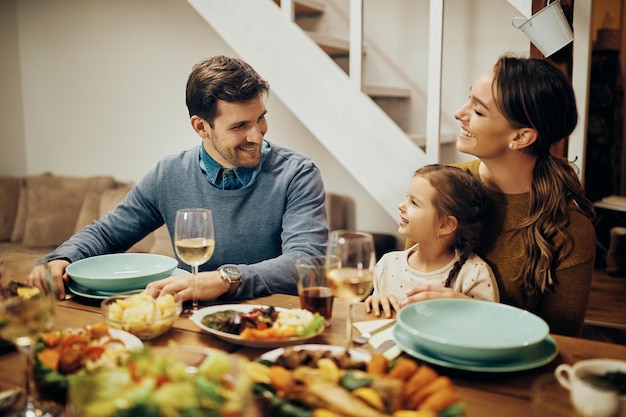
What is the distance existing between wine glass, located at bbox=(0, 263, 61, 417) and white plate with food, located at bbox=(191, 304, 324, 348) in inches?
13.0

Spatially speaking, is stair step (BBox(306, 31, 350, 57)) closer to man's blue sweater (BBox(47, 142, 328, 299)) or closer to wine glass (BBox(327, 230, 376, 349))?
man's blue sweater (BBox(47, 142, 328, 299))

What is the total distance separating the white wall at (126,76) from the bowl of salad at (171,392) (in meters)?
Answer: 3.04

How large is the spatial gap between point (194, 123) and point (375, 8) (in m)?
2.12

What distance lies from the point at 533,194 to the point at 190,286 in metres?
→ 0.96

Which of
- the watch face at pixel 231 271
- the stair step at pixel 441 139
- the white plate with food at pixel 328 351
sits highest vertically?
the stair step at pixel 441 139

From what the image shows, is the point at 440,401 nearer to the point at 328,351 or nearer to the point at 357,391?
the point at 357,391

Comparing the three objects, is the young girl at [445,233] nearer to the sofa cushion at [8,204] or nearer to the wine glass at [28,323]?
the wine glass at [28,323]

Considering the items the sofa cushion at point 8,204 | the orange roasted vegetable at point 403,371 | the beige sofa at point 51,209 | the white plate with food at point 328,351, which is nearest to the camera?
the orange roasted vegetable at point 403,371

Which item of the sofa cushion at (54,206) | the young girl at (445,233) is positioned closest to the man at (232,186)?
the young girl at (445,233)

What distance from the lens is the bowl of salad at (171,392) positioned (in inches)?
25.3

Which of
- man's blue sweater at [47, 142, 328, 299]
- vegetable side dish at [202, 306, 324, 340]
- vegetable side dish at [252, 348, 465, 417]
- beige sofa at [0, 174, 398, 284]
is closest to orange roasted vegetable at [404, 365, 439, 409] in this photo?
vegetable side dish at [252, 348, 465, 417]

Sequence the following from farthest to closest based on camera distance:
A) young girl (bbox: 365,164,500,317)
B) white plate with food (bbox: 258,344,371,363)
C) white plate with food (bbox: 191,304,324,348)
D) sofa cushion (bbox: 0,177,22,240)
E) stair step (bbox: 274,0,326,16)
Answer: sofa cushion (bbox: 0,177,22,240) < stair step (bbox: 274,0,326,16) < young girl (bbox: 365,164,500,317) < white plate with food (bbox: 191,304,324,348) < white plate with food (bbox: 258,344,371,363)

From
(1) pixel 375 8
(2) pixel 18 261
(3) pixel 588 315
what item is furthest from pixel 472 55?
(2) pixel 18 261

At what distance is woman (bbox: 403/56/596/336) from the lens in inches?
64.8
